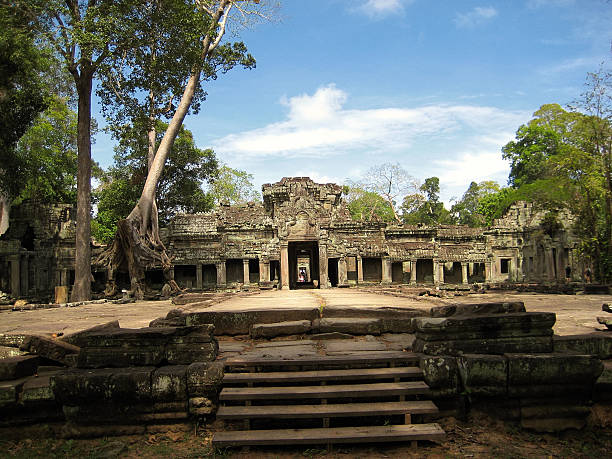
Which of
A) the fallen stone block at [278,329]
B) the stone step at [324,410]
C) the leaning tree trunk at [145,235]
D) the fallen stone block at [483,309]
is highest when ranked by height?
the leaning tree trunk at [145,235]

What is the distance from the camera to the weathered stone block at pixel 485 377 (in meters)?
3.96

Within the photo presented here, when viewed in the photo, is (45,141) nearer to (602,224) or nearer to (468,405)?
(468,405)

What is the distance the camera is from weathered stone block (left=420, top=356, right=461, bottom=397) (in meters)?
3.96

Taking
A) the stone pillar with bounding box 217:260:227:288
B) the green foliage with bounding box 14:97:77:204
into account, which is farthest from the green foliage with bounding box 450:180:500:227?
the green foliage with bounding box 14:97:77:204

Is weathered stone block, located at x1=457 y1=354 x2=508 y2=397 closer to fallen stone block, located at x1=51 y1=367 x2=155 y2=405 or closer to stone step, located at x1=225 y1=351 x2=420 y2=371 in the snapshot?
stone step, located at x1=225 y1=351 x2=420 y2=371

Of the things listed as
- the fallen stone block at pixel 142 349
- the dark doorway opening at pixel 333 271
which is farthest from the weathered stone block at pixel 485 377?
the dark doorway opening at pixel 333 271

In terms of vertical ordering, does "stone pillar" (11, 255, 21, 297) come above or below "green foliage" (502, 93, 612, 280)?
below

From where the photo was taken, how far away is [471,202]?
5556cm

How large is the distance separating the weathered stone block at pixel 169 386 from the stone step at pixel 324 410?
0.44 metres

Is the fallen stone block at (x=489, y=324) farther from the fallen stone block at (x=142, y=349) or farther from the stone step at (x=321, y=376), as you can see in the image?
the fallen stone block at (x=142, y=349)

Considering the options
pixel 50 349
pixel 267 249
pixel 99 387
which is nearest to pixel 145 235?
pixel 267 249

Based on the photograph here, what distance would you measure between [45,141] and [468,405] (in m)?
31.0

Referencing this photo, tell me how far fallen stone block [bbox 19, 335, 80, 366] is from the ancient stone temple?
17.3 metres

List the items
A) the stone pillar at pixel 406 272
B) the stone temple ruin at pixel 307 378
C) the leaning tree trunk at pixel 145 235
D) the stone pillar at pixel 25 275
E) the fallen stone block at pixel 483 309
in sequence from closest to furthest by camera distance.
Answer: the stone temple ruin at pixel 307 378
the fallen stone block at pixel 483 309
the leaning tree trunk at pixel 145 235
the stone pillar at pixel 25 275
the stone pillar at pixel 406 272
